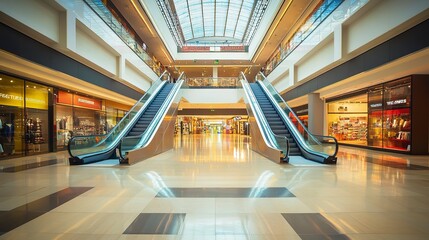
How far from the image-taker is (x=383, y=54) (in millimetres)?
8867

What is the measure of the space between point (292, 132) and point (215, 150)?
401cm

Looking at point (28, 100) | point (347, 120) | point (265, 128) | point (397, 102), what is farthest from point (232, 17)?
point (28, 100)

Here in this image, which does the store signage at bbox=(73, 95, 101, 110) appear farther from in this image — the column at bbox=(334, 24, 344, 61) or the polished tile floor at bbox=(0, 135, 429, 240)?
the column at bbox=(334, 24, 344, 61)

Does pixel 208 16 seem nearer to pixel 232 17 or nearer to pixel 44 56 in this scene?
pixel 232 17

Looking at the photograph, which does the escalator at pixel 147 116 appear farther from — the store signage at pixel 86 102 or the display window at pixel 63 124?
the display window at pixel 63 124

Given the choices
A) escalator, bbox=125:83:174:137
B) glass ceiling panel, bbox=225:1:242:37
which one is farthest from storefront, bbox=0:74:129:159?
glass ceiling panel, bbox=225:1:242:37

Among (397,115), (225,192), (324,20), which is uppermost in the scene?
(324,20)

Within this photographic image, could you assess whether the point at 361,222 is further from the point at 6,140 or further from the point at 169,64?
the point at 169,64

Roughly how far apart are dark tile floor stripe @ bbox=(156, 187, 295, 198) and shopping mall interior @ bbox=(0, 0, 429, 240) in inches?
1.5

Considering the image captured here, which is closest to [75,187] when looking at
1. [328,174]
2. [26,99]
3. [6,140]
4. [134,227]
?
[134,227]

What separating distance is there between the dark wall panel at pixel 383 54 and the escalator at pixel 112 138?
844 centimetres

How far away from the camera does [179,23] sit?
2766 centimetres

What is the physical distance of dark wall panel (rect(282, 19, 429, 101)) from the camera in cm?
718

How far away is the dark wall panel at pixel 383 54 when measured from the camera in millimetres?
7184
